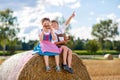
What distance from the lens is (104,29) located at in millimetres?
69375

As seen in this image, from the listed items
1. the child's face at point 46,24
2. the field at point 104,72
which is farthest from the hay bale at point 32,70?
the field at point 104,72

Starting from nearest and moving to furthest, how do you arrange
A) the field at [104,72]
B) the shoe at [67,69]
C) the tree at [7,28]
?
the shoe at [67,69]
the field at [104,72]
the tree at [7,28]

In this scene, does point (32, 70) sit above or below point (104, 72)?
above

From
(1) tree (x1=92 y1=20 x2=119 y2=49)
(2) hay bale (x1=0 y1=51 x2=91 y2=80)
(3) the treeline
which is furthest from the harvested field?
(1) tree (x1=92 y1=20 x2=119 y2=49)

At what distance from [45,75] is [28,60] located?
18.2 inches

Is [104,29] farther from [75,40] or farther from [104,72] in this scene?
[104,72]

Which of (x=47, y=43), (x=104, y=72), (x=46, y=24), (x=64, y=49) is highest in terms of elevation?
(x=46, y=24)

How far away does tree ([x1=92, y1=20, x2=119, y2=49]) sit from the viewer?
68.1 metres

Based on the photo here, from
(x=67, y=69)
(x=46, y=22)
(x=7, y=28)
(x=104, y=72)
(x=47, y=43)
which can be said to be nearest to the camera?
(x=46, y=22)

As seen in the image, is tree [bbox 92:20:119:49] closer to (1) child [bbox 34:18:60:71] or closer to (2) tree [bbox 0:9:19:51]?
(2) tree [bbox 0:9:19:51]

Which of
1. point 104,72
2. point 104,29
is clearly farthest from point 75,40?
point 104,72

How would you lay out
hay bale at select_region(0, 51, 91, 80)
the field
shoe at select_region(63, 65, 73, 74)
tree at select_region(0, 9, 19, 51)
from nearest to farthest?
1. hay bale at select_region(0, 51, 91, 80)
2. shoe at select_region(63, 65, 73, 74)
3. the field
4. tree at select_region(0, 9, 19, 51)

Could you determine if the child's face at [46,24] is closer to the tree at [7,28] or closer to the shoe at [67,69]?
→ the shoe at [67,69]

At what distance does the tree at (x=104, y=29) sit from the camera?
68.1 metres
